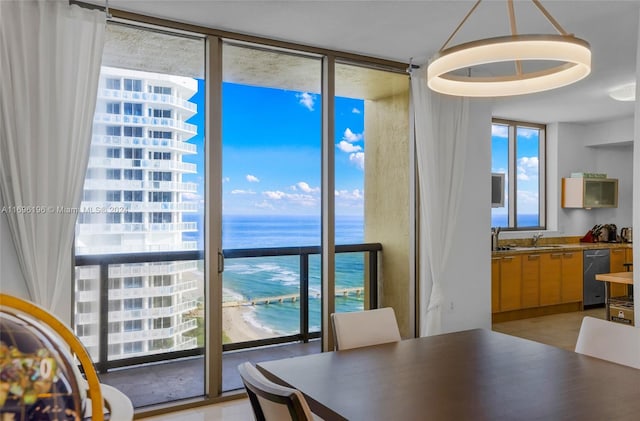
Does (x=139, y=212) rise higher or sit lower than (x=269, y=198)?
lower

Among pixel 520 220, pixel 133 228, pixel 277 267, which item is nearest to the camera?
pixel 133 228

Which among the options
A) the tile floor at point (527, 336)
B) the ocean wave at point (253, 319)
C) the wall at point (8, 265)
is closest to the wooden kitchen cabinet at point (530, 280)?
the tile floor at point (527, 336)

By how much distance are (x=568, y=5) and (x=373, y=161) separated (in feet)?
6.52

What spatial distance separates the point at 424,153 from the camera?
4.64 metres

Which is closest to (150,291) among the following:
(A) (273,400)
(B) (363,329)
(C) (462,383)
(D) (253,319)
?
(D) (253,319)

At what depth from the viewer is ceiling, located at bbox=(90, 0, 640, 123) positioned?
10.9 ft

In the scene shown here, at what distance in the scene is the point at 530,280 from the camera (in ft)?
21.6

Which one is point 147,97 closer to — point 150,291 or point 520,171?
point 150,291

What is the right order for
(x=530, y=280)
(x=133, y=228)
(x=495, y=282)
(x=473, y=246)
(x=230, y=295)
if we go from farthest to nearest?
(x=530, y=280) → (x=495, y=282) → (x=473, y=246) → (x=230, y=295) → (x=133, y=228)

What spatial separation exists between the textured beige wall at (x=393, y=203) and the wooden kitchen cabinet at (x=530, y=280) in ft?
8.04

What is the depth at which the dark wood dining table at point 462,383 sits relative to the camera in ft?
5.46

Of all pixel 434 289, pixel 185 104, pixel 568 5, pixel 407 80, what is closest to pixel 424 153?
pixel 407 80

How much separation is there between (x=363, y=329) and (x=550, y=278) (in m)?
4.93

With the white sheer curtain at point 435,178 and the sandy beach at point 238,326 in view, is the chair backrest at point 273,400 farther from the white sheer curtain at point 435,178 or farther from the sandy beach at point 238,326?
the white sheer curtain at point 435,178
